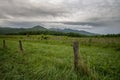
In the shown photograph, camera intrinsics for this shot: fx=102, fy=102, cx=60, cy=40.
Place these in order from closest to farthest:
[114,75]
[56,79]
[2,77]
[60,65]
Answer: [56,79] < [2,77] < [114,75] < [60,65]

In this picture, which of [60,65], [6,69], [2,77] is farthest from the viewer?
[60,65]

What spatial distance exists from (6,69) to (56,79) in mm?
3000

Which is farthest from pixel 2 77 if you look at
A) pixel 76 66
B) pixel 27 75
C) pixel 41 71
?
pixel 76 66

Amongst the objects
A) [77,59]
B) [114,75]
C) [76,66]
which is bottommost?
[114,75]

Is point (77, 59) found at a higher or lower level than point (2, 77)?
higher

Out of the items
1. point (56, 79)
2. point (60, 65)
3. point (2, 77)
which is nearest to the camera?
point (56, 79)

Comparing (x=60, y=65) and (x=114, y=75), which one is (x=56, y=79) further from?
(x=114, y=75)

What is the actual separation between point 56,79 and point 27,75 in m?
1.46

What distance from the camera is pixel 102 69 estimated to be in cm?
573

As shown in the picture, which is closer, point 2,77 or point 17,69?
point 2,77

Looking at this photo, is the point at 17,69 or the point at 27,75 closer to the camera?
the point at 27,75

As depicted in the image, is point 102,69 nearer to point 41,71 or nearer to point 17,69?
point 41,71

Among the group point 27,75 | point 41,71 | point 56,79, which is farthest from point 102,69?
point 27,75

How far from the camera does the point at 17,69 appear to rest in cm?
559
